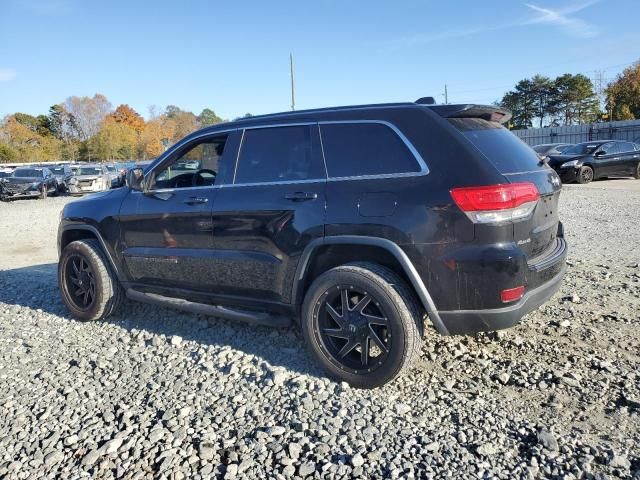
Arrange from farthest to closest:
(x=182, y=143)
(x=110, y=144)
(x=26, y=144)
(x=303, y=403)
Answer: (x=110, y=144), (x=26, y=144), (x=182, y=143), (x=303, y=403)

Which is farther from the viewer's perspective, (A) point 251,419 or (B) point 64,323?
(B) point 64,323

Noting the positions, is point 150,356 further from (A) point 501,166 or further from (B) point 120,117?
(B) point 120,117

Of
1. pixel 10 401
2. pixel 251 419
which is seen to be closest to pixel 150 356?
pixel 10 401

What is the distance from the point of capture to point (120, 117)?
10944 centimetres

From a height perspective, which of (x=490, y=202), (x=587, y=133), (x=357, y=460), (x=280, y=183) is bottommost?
(x=357, y=460)

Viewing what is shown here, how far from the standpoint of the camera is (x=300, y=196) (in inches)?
144

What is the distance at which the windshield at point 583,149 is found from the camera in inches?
729

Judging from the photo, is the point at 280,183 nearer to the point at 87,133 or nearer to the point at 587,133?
the point at 587,133

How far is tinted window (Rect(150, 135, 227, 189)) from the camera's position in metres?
4.37

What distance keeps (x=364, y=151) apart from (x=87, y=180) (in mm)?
24105

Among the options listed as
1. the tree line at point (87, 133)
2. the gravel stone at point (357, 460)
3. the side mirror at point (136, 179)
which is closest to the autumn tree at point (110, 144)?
the tree line at point (87, 133)

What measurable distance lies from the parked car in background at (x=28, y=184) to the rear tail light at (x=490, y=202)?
81.7 ft

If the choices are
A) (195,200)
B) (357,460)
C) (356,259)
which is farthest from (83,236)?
(357,460)

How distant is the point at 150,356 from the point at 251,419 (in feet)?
4.58
